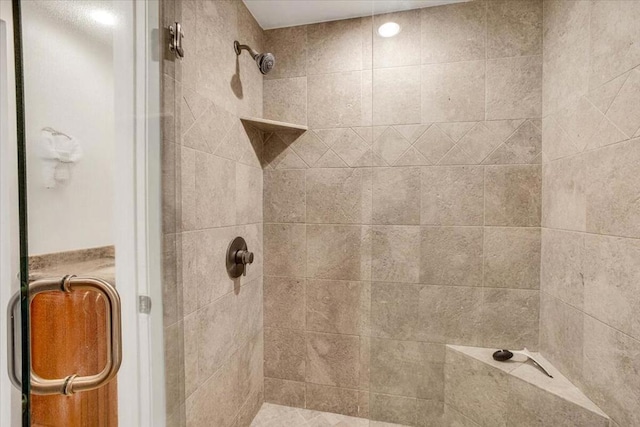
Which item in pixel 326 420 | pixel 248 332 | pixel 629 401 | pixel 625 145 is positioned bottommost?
pixel 326 420

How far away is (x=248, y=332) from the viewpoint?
1.37m

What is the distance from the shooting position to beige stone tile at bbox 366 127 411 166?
817 millimetres

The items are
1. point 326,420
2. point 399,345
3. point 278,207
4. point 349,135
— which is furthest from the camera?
point 278,207

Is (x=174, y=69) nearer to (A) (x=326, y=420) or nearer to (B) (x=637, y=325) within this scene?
(B) (x=637, y=325)

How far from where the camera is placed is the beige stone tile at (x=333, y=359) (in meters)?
1.36

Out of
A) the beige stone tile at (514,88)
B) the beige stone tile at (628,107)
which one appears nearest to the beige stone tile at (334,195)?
the beige stone tile at (514,88)

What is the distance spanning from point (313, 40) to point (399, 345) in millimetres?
1412

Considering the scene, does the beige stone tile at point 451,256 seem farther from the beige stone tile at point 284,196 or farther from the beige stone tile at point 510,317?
the beige stone tile at point 284,196

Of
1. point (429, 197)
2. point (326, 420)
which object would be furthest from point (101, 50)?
point (326, 420)

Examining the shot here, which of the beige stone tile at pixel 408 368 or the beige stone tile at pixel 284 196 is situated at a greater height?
the beige stone tile at pixel 284 196

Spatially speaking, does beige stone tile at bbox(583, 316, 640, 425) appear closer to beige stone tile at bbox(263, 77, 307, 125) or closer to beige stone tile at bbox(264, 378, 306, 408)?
beige stone tile at bbox(264, 378, 306, 408)

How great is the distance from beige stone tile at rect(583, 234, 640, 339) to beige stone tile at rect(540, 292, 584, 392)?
0.17ft

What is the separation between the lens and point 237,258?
4.08 feet

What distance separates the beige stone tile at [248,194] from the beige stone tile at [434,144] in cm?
81
